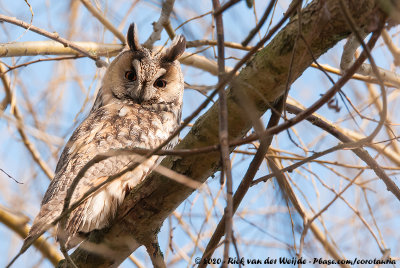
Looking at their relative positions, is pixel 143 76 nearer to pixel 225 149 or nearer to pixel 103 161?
pixel 103 161

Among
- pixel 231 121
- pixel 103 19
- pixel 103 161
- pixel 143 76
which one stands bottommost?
pixel 231 121

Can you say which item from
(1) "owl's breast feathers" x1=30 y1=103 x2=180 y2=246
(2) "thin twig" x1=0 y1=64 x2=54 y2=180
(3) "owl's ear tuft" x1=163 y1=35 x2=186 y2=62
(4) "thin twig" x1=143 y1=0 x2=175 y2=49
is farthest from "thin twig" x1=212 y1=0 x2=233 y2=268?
(2) "thin twig" x1=0 y1=64 x2=54 y2=180

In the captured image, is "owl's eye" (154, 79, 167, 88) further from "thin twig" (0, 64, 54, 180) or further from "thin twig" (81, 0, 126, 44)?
"thin twig" (0, 64, 54, 180)

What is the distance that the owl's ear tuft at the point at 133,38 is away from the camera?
10.9 ft

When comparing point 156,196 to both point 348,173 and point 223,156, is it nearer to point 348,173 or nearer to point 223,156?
point 223,156

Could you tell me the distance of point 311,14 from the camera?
156 centimetres

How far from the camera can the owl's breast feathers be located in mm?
2355

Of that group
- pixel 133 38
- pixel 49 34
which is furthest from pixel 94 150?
pixel 133 38

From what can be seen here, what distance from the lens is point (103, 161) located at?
2594mm

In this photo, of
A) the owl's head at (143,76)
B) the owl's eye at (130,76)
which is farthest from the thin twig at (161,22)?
the owl's eye at (130,76)

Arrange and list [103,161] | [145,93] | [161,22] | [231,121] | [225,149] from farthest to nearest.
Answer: [145,93] → [161,22] → [103,161] → [231,121] → [225,149]

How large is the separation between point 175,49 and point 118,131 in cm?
95

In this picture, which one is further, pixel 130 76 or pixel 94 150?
pixel 130 76

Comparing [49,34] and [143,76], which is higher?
[143,76]
